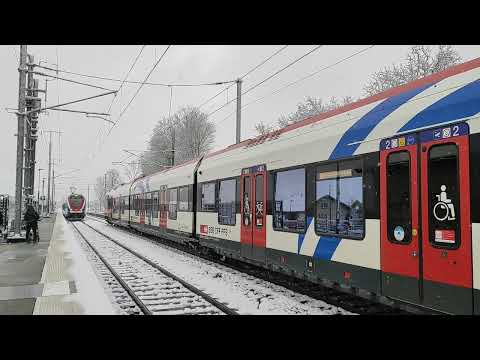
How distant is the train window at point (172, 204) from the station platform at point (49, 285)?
3.99m

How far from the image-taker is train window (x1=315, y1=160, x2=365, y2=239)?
658 cm

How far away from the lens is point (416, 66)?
86.4 ft

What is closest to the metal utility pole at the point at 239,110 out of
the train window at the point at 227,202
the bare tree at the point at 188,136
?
the train window at the point at 227,202

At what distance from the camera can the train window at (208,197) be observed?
1341 centimetres

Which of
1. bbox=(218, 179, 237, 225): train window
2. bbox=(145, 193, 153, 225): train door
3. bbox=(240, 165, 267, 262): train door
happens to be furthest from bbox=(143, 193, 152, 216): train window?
bbox=(240, 165, 267, 262): train door

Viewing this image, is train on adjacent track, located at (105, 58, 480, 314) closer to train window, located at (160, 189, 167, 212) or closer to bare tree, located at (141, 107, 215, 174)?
train window, located at (160, 189, 167, 212)

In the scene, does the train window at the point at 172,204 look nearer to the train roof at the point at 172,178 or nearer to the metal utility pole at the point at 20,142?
the train roof at the point at 172,178

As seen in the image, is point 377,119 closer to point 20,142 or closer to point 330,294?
point 330,294

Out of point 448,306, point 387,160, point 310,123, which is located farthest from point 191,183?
point 448,306

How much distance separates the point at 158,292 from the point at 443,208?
5.73m

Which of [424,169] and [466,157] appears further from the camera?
[424,169]

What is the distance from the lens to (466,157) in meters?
4.79
